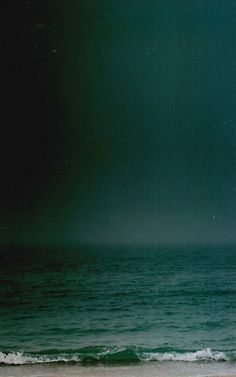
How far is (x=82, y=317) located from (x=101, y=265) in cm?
1531

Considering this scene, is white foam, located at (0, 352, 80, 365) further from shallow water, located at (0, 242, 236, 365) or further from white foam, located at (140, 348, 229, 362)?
white foam, located at (140, 348, 229, 362)

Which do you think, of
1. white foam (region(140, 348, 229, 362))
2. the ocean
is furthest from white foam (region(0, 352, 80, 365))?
white foam (region(140, 348, 229, 362))

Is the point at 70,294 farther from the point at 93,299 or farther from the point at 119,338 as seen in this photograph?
the point at 119,338

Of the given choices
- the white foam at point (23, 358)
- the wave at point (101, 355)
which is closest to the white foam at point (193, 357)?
the wave at point (101, 355)

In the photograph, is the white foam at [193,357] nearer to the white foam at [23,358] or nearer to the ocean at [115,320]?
the ocean at [115,320]

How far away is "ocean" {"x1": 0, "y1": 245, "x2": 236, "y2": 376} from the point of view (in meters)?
4.05

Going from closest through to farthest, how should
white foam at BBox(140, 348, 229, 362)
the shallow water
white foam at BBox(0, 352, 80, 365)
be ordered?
white foam at BBox(140, 348, 229, 362)
white foam at BBox(0, 352, 80, 365)
the shallow water

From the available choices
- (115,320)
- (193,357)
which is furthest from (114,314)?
(193,357)

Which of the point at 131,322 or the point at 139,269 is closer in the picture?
the point at 131,322

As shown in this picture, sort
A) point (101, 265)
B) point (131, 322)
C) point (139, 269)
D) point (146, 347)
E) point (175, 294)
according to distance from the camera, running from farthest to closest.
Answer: point (101, 265), point (139, 269), point (175, 294), point (131, 322), point (146, 347)

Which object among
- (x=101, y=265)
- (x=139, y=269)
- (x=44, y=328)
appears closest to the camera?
(x=44, y=328)

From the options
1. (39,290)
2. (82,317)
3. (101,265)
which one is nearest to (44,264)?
(101,265)

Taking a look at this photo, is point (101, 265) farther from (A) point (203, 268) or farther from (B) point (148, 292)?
(B) point (148, 292)

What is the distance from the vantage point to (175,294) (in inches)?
603
